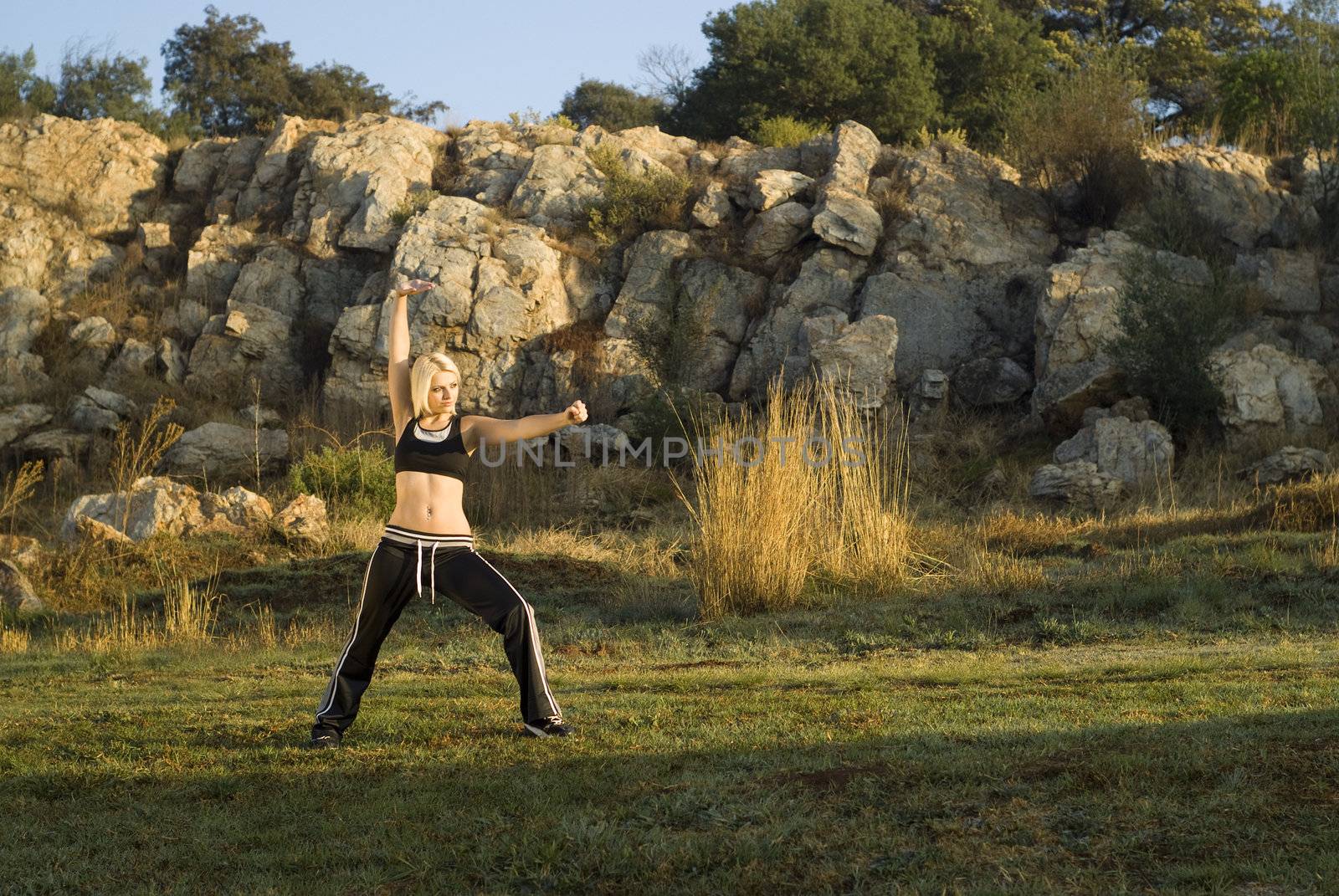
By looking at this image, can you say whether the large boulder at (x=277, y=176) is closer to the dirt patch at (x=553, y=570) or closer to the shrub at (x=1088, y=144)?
the shrub at (x=1088, y=144)

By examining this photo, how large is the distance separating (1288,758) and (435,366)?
4.25 metres

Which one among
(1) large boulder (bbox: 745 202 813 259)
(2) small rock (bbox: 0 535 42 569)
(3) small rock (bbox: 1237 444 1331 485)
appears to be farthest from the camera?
(1) large boulder (bbox: 745 202 813 259)

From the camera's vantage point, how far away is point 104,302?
92.6 ft

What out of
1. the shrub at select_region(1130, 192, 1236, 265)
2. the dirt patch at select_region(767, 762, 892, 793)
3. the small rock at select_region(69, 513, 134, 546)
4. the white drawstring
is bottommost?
the dirt patch at select_region(767, 762, 892, 793)

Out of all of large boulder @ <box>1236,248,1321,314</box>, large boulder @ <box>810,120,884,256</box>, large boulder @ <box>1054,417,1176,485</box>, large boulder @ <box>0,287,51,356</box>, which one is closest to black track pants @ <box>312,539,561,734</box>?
large boulder @ <box>1054,417,1176,485</box>

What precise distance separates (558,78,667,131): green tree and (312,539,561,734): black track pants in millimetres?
34667

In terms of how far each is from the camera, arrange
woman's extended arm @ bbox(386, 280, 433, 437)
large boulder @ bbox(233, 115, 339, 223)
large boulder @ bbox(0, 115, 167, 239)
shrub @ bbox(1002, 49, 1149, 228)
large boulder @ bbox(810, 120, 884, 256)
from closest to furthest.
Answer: woman's extended arm @ bbox(386, 280, 433, 437) < large boulder @ bbox(810, 120, 884, 256) < shrub @ bbox(1002, 49, 1149, 228) < large boulder @ bbox(233, 115, 339, 223) < large boulder @ bbox(0, 115, 167, 239)

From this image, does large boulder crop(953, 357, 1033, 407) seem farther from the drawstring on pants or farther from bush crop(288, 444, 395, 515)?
the drawstring on pants

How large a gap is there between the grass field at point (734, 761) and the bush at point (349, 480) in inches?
296

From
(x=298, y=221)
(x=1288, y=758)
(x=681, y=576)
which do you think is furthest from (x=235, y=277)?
(x=1288, y=758)

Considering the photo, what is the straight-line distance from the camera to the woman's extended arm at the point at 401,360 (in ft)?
23.2

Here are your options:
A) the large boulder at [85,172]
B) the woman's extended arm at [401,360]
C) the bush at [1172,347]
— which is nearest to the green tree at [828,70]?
the bush at [1172,347]

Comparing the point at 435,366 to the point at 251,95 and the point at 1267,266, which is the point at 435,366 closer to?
the point at 1267,266

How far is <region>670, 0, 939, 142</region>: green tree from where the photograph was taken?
31.7 meters
